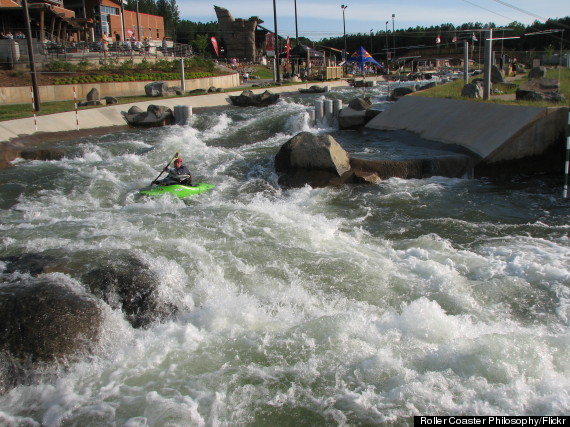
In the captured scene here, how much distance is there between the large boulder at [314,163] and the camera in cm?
1252

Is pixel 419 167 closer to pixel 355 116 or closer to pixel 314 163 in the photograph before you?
pixel 314 163

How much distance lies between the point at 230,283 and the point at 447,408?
3345 mm

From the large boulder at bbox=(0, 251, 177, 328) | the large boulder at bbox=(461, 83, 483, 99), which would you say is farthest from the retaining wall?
the large boulder at bbox=(0, 251, 177, 328)

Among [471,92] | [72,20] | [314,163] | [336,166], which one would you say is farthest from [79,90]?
[336,166]

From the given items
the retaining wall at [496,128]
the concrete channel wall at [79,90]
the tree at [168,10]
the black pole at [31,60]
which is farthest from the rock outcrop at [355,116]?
the tree at [168,10]

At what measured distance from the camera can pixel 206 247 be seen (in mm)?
8156

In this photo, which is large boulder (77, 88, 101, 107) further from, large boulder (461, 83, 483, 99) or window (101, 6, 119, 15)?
window (101, 6, 119, 15)

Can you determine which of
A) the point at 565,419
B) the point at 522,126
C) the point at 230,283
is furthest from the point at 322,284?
the point at 522,126

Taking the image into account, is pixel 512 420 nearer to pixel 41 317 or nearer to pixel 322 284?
pixel 322 284

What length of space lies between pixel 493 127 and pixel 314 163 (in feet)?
17.0

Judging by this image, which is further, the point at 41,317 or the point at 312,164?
the point at 312,164

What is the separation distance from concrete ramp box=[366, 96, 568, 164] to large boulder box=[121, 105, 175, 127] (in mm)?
9852

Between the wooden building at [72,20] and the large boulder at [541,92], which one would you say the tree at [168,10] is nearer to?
the wooden building at [72,20]

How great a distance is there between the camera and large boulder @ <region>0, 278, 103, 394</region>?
204 inches
